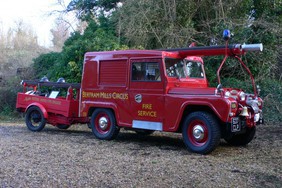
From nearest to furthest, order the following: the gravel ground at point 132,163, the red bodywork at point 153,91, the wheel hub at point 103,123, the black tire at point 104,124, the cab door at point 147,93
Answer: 1. the gravel ground at point 132,163
2. the red bodywork at point 153,91
3. the cab door at point 147,93
4. the black tire at point 104,124
5. the wheel hub at point 103,123

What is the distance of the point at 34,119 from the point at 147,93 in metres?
4.53

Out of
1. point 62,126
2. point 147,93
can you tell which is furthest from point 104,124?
point 62,126

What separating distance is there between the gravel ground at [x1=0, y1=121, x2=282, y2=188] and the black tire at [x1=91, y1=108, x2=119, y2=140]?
221 millimetres

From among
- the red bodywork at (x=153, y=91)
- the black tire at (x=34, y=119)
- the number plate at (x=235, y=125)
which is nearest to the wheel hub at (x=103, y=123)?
the red bodywork at (x=153, y=91)

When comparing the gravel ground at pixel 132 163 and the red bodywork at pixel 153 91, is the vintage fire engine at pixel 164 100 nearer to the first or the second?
the red bodywork at pixel 153 91

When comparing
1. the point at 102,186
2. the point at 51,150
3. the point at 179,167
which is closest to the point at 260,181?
the point at 179,167

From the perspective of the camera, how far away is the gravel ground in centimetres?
585

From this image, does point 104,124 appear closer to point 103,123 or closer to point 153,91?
point 103,123

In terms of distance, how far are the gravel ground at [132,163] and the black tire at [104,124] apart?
0.73ft

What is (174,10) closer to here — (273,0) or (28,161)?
(273,0)

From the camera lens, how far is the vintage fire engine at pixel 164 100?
26.0ft

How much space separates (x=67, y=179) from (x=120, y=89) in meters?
3.90

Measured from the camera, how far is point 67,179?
19.4 feet

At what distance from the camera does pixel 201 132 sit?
26.5 feet
